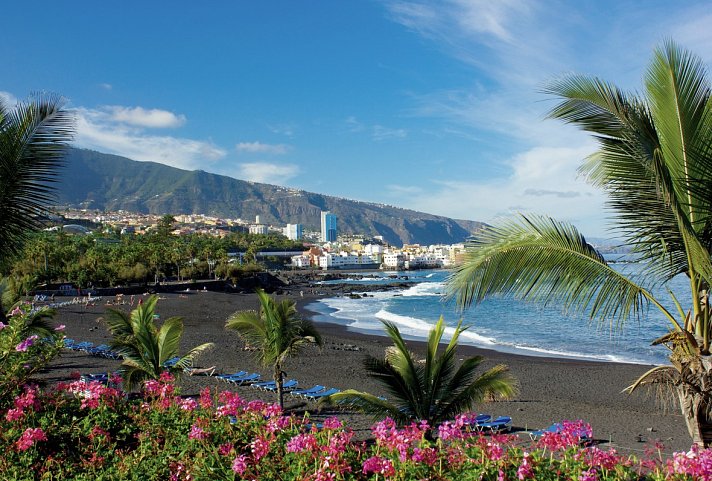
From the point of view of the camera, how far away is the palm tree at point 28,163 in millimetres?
4297

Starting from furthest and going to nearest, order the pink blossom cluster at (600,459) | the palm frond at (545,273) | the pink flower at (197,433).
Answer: the palm frond at (545,273)
the pink flower at (197,433)
the pink blossom cluster at (600,459)

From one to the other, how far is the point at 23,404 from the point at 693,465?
157 inches

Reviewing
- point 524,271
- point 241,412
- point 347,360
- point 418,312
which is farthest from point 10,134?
point 418,312

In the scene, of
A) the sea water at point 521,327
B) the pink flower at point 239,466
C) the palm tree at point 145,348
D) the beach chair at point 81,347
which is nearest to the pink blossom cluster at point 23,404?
the pink flower at point 239,466

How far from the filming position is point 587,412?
46.7 ft

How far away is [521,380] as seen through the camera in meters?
18.6

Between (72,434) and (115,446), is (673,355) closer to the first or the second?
(115,446)

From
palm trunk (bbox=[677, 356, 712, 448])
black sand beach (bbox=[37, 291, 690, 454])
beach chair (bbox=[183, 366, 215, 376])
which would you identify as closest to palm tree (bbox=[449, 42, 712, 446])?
palm trunk (bbox=[677, 356, 712, 448])

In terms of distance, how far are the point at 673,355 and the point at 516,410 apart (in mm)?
10963

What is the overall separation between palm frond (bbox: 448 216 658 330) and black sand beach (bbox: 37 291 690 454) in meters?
5.47

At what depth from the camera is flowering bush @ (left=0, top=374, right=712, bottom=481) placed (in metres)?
2.48

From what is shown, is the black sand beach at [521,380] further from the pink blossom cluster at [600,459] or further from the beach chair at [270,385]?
the pink blossom cluster at [600,459]

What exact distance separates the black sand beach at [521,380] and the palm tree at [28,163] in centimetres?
782

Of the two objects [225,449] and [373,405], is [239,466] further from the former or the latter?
[373,405]
